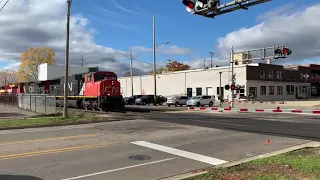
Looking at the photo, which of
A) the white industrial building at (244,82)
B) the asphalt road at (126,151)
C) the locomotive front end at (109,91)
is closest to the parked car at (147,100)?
the white industrial building at (244,82)

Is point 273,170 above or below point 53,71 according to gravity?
below

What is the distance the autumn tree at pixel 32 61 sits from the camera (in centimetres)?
9725

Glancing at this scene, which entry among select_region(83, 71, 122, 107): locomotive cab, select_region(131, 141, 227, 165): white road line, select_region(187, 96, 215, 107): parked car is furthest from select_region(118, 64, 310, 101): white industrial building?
select_region(131, 141, 227, 165): white road line

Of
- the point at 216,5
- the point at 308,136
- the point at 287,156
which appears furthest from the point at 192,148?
the point at 308,136

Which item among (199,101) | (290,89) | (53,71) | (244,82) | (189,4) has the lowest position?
(199,101)

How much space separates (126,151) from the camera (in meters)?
10.4

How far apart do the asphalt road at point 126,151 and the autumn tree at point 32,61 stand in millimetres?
87441

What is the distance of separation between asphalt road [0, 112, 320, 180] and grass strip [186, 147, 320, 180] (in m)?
1.02

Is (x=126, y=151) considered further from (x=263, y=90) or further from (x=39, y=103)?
(x=263, y=90)

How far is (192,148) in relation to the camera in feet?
36.3

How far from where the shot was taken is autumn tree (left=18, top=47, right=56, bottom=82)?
9725cm

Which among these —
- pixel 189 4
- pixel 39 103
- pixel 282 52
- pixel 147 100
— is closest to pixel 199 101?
pixel 147 100

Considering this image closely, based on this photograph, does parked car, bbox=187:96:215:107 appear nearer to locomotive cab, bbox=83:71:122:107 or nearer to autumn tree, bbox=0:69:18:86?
locomotive cab, bbox=83:71:122:107

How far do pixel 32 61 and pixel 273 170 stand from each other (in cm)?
9971
